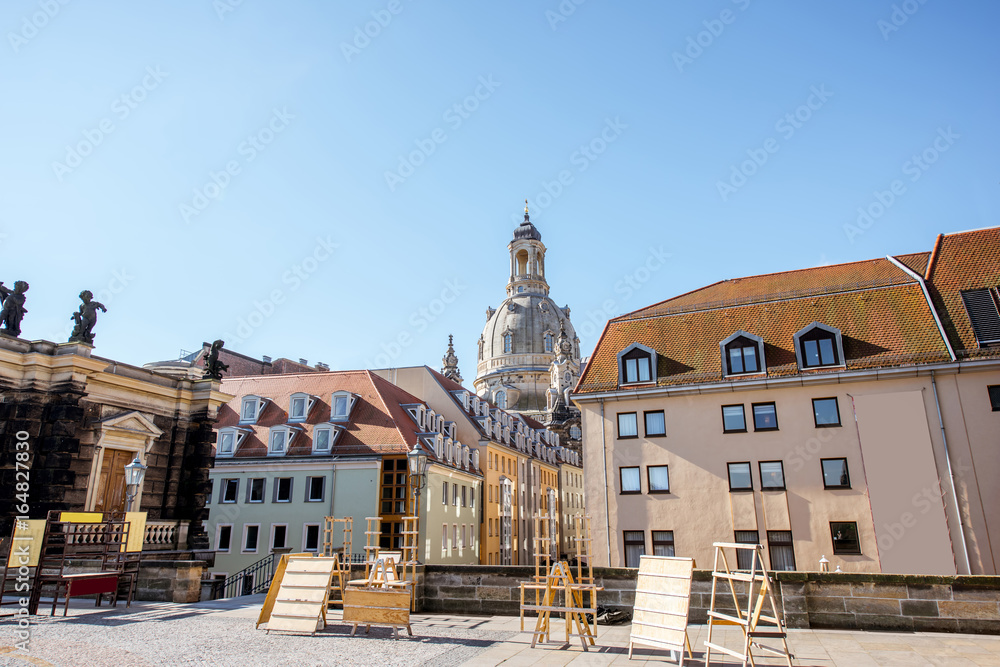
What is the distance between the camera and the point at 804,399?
87.4 feet

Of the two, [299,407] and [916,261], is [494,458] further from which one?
[916,261]

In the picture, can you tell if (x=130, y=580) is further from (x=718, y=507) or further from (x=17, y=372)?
(x=718, y=507)

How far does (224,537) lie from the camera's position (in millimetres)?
36938

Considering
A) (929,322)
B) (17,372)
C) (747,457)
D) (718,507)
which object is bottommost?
(718,507)

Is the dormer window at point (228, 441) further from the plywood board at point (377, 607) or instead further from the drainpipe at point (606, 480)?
the plywood board at point (377, 607)

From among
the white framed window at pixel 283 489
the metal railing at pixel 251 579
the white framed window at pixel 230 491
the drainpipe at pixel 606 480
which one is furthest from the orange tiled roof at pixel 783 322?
the white framed window at pixel 230 491

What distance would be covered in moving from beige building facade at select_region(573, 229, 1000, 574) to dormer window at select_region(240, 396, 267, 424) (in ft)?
69.8

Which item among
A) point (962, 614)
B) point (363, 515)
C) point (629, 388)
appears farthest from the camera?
point (363, 515)

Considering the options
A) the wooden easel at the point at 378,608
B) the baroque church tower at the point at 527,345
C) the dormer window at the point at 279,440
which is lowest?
the wooden easel at the point at 378,608

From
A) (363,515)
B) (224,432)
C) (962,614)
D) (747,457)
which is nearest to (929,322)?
(747,457)

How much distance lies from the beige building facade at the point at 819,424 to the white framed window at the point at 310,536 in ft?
51.1

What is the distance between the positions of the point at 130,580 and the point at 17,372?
8609 mm

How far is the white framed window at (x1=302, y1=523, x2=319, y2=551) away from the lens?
3514 cm

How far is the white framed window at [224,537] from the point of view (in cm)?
3659
